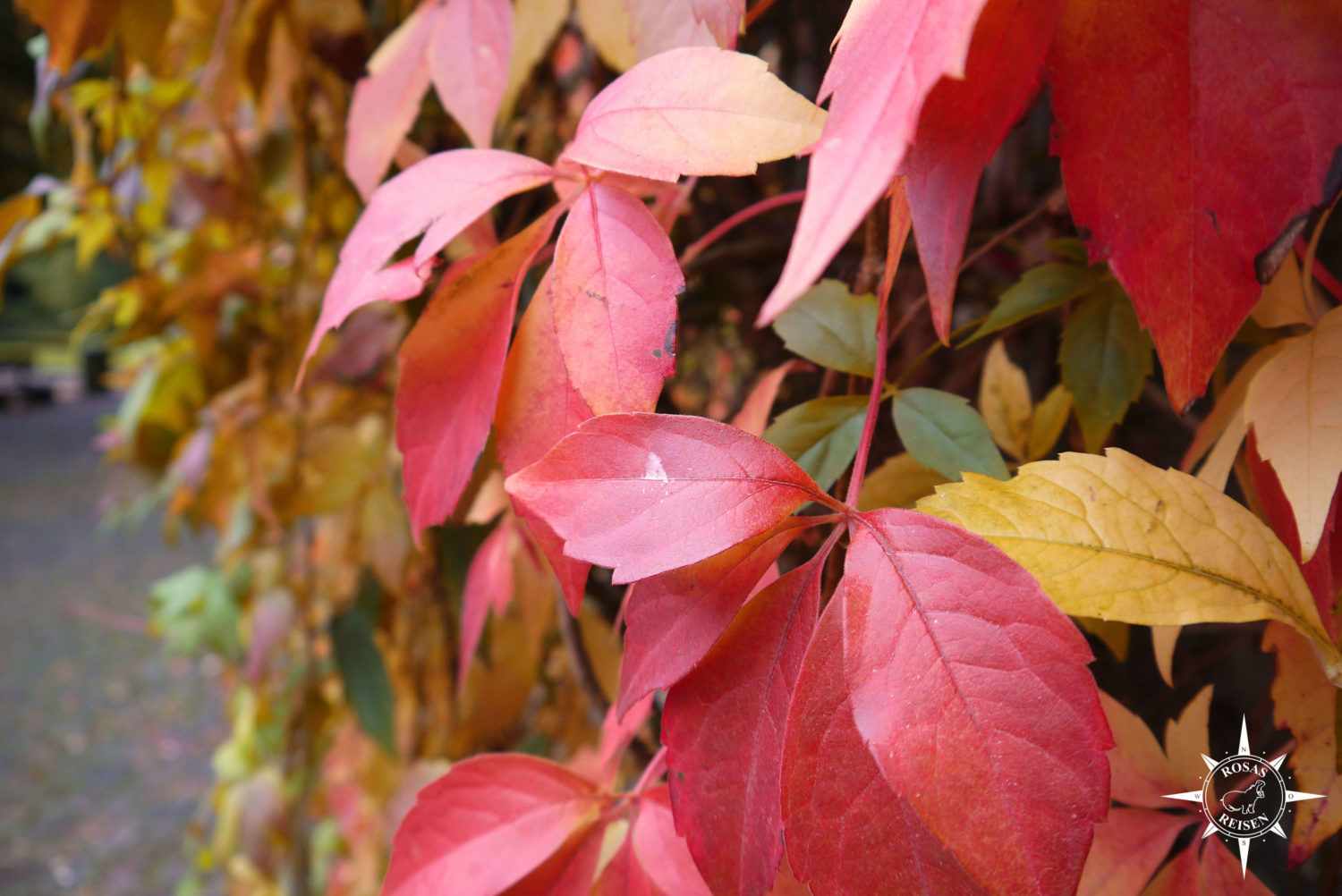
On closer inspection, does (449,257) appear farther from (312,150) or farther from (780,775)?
(312,150)

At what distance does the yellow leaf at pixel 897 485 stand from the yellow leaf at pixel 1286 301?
102mm

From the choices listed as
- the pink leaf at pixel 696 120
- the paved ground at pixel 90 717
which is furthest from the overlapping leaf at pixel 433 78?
the paved ground at pixel 90 717

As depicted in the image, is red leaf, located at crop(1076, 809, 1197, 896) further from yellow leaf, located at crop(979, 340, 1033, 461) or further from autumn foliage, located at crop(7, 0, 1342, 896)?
yellow leaf, located at crop(979, 340, 1033, 461)

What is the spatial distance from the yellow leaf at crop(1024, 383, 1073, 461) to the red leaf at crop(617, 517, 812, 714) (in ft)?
0.52

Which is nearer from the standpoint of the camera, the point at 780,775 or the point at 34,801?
the point at 780,775

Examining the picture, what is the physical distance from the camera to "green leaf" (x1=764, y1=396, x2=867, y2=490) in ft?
0.85

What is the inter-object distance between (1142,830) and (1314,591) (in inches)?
3.2

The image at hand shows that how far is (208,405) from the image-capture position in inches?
36.1

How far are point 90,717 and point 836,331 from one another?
119 inches

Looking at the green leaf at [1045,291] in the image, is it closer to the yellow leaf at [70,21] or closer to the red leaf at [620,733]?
the red leaf at [620,733]

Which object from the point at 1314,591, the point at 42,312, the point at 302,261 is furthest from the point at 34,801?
the point at 42,312

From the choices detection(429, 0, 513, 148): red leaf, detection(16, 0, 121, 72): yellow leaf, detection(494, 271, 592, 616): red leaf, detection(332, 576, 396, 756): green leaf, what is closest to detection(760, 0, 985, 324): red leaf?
detection(494, 271, 592, 616): red leaf

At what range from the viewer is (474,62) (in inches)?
13.4

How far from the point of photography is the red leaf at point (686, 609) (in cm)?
20
